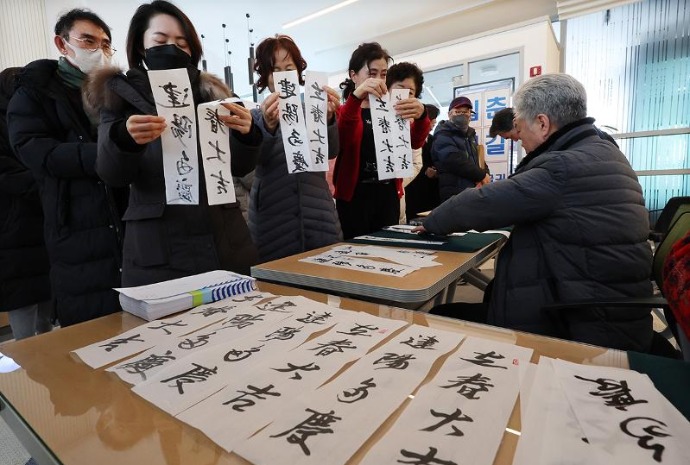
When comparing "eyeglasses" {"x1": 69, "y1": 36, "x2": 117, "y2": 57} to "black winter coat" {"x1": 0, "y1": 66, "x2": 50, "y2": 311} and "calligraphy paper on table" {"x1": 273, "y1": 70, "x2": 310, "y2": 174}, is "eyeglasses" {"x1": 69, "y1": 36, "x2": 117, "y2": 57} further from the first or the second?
"calligraphy paper on table" {"x1": 273, "y1": 70, "x2": 310, "y2": 174}

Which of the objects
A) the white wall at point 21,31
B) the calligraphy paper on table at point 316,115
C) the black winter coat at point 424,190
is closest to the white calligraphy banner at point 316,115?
the calligraphy paper on table at point 316,115

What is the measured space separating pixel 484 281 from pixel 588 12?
4.73 m

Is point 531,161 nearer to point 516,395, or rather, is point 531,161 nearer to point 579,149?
point 579,149

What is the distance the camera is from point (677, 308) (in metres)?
0.60

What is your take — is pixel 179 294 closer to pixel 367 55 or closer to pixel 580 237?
pixel 580 237

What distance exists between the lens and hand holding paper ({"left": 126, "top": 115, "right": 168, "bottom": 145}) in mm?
933

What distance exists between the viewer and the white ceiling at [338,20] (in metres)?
5.06

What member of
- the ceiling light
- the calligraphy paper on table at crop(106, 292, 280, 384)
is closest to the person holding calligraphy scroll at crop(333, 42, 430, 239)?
the calligraphy paper on table at crop(106, 292, 280, 384)

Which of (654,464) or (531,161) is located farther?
(531,161)

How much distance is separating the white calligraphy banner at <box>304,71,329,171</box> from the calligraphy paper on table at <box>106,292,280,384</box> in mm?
531

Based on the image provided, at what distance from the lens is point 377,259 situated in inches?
52.6

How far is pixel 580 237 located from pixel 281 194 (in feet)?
3.45

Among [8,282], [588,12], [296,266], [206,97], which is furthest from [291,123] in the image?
[588,12]

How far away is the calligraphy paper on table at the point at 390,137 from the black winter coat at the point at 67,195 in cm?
97
